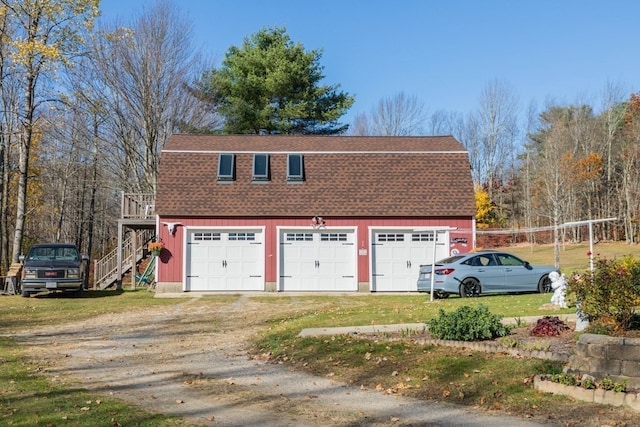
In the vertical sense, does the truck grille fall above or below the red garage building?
below

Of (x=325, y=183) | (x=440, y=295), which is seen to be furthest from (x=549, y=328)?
(x=325, y=183)

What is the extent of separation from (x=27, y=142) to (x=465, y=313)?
2157 cm

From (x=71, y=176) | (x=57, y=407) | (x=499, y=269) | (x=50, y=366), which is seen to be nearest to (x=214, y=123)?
(x=71, y=176)

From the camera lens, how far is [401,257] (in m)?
23.5

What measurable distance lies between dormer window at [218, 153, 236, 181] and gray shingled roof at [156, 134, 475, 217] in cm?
20

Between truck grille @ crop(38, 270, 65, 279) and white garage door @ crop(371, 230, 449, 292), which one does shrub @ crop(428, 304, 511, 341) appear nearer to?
white garage door @ crop(371, 230, 449, 292)

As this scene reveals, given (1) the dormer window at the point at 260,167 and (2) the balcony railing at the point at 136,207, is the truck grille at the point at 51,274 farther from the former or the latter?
(1) the dormer window at the point at 260,167

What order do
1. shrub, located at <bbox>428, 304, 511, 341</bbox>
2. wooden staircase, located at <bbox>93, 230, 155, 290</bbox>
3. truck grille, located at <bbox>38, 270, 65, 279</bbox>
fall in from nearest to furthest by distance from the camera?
shrub, located at <bbox>428, 304, 511, 341</bbox>
truck grille, located at <bbox>38, 270, 65, 279</bbox>
wooden staircase, located at <bbox>93, 230, 155, 290</bbox>

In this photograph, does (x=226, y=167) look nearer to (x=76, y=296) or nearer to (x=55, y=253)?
(x=55, y=253)

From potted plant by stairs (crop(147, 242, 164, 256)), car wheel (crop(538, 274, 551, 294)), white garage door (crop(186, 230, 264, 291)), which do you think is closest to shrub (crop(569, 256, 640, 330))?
car wheel (crop(538, 274, 551, 294))

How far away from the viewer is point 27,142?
2514cm

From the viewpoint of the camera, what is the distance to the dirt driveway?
21.2ft

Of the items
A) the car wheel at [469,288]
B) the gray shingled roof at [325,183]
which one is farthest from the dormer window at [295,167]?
the car wheel at [469,288]

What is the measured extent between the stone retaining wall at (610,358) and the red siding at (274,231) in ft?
53.4
